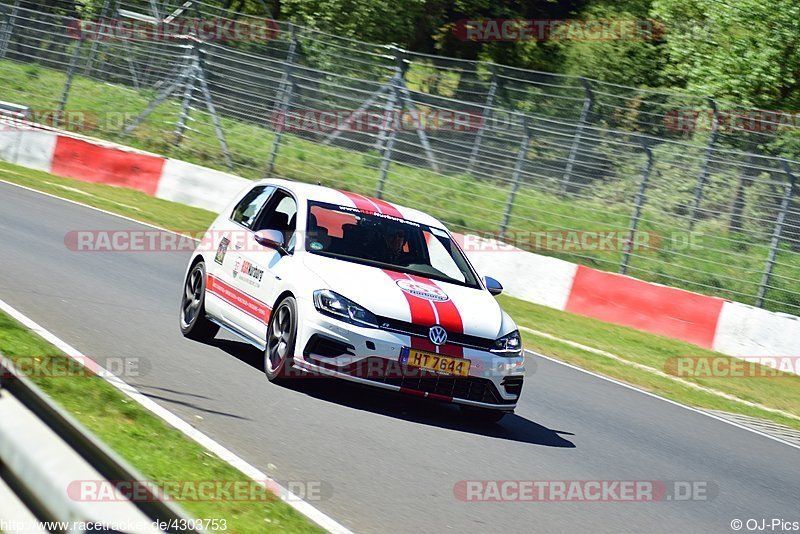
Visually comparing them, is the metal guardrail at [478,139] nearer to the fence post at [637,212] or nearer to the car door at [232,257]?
the fence post at [637,212]

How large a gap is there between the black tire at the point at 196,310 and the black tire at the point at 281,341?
1575 mm

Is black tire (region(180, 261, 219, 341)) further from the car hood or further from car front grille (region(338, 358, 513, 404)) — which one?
car front grille (region(338, 358, 513, 404))

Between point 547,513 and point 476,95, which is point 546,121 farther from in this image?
point 547,513

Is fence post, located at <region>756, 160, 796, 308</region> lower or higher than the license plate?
higher

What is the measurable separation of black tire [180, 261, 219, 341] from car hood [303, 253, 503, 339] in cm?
179

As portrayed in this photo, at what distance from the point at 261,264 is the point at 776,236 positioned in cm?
1093

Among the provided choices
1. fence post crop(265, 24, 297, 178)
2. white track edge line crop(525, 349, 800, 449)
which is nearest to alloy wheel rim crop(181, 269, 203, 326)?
white track edge line crop(525, 349, 800, 449)

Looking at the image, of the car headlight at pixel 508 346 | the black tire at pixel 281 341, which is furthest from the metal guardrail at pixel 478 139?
the black tire at pixel 281 341

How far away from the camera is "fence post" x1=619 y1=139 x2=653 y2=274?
19.4 metres

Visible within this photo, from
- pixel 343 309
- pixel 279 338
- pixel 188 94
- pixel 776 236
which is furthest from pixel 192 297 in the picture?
pixel 188 94

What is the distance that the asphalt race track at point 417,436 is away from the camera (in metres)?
6.75

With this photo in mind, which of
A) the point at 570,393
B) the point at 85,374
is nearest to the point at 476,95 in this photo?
the point at 570,393

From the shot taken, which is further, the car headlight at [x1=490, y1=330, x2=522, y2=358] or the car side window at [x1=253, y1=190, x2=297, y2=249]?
the car side window at [x1=253, y1=190, x2=297, y2=249]

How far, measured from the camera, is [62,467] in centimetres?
342
